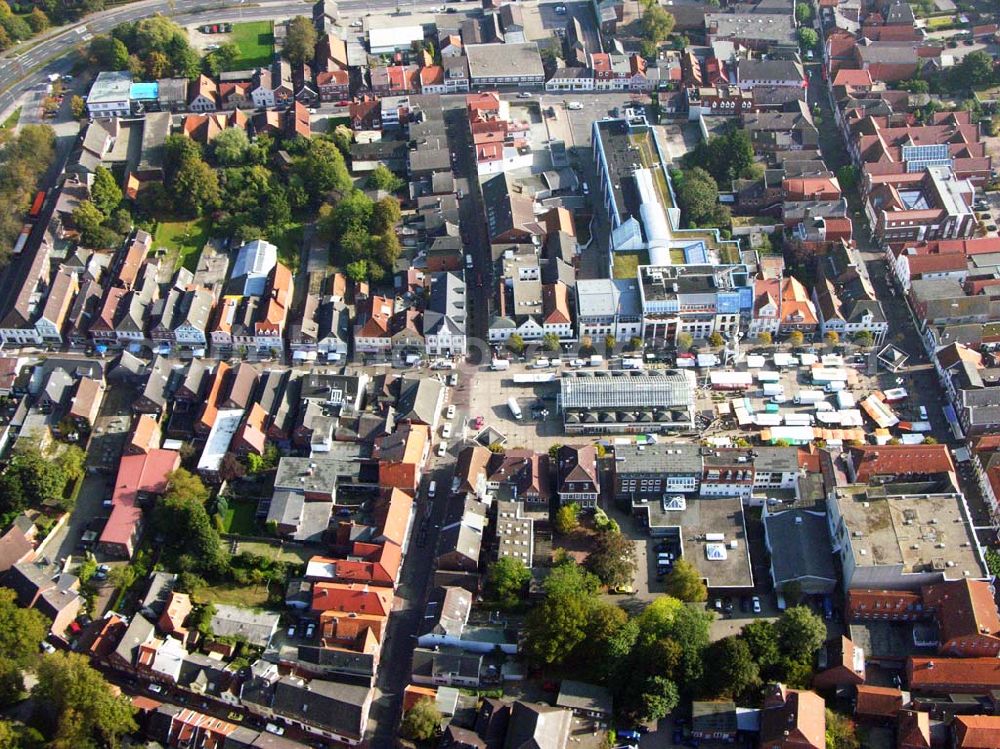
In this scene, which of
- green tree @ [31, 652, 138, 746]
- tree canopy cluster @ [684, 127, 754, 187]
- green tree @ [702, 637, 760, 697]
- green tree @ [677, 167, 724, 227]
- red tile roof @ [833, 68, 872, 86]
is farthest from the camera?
red tile roof @ [833, 68, 872, 86]

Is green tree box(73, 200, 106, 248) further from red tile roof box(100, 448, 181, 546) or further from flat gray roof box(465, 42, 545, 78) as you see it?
flat gray roof box(465, 42, 545, 78)

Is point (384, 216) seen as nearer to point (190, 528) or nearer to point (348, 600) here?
point (190, 528)

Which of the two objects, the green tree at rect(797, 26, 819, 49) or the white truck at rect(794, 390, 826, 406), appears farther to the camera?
the green tree at rect(797, 26, 819, 49)

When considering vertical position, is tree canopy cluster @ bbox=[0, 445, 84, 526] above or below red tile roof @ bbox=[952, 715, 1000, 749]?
above

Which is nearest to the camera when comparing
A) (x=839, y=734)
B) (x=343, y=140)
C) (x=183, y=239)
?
(x=839, y=734)

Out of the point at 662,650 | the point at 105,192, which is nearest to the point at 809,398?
the point at 662,650

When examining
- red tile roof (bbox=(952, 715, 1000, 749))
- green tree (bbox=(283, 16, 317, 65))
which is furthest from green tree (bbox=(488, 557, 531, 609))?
green tree (bbox=(283, 16, 317, 65))

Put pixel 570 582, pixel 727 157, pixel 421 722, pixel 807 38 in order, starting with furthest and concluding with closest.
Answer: pixel 807 38, pixel 727 157, pixel 570 582, pixel 421 722
